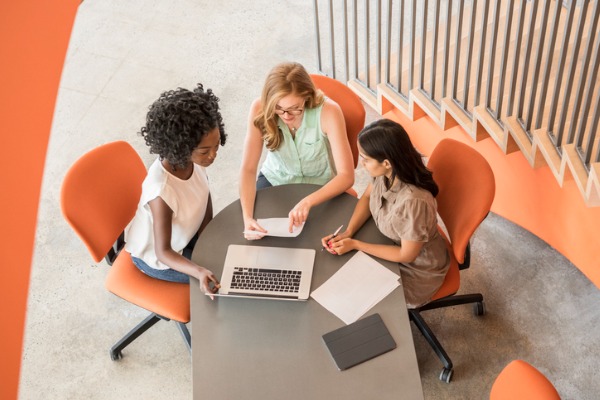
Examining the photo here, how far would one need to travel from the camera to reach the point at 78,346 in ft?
11.5

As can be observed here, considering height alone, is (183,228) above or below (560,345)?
above

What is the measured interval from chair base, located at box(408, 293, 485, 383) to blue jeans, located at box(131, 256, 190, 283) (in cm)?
107

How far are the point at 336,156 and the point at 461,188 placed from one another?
1.87 feet

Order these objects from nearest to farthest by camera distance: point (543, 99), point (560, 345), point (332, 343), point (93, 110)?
point (332, 343) → point (543, 99) → point (560, 345) → point (93, 110)

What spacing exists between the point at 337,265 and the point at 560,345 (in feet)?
4.48

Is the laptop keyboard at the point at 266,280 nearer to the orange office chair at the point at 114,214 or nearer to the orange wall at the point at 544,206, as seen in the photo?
the orange office chair at the point at 114,214

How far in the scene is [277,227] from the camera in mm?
2832

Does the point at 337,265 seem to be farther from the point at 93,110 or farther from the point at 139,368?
the point at 93,110

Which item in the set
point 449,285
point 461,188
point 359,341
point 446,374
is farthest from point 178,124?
point 446,374

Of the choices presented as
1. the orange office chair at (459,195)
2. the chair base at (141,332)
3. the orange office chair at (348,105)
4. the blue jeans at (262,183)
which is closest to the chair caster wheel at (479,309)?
the orange office chair at (459,195)

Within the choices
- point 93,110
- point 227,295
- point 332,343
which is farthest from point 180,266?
point 93,110

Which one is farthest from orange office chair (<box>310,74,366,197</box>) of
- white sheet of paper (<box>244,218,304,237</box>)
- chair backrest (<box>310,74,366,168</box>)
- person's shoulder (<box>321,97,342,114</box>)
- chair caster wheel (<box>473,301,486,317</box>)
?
chair caster wheel (<box>473,301,486,317</box>)

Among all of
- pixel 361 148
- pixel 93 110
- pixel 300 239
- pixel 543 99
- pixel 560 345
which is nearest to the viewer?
pixel 361 148

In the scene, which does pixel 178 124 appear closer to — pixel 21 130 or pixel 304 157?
pixel 304 157
